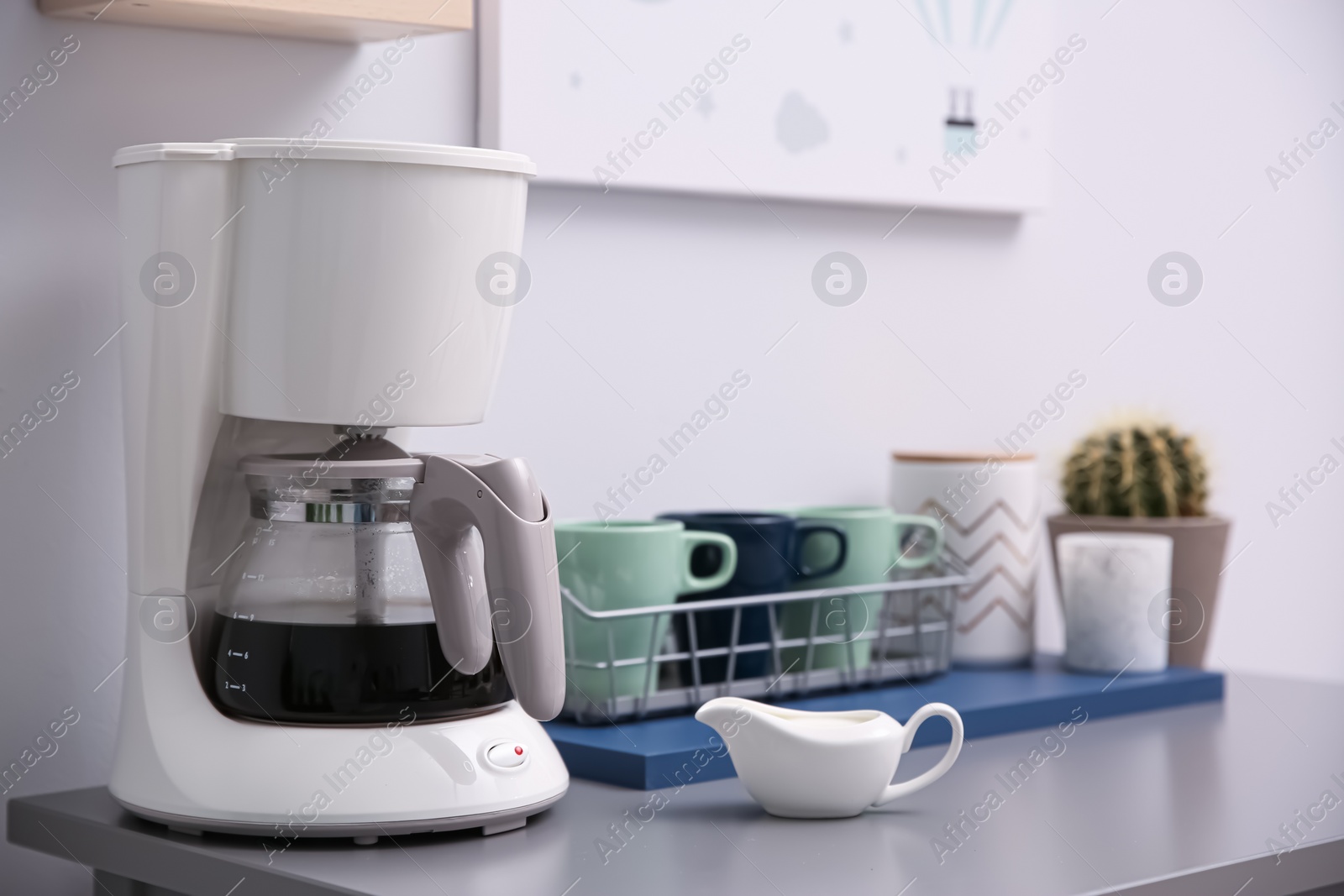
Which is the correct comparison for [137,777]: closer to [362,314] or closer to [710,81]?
[362,314]

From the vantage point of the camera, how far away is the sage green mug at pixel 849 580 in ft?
4.25

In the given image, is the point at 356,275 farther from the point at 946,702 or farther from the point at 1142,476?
the point at 1142,476

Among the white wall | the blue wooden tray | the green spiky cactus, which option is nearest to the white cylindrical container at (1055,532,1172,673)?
the blue wooden tray

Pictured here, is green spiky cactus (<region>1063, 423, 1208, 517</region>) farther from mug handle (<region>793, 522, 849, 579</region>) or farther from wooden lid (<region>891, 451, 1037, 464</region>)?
mug handle (<region>793, 522, 849, 579</region>)

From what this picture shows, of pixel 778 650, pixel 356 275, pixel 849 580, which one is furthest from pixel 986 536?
pixel 356 275

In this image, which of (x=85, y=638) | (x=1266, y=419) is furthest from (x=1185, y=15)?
(x=85, y=638)

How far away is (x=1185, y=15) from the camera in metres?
1.86

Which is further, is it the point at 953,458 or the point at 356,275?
the point at 953,458

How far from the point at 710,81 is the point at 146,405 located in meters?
0.66

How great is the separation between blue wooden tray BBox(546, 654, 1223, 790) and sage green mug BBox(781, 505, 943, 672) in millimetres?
39

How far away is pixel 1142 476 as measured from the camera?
1.57 metres

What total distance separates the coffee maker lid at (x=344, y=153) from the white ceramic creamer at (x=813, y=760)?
1.21ft

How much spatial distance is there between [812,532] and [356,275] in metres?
0.57

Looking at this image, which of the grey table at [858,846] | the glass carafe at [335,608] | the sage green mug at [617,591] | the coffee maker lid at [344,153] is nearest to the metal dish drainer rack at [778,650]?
the sage green mug at [617,591]
